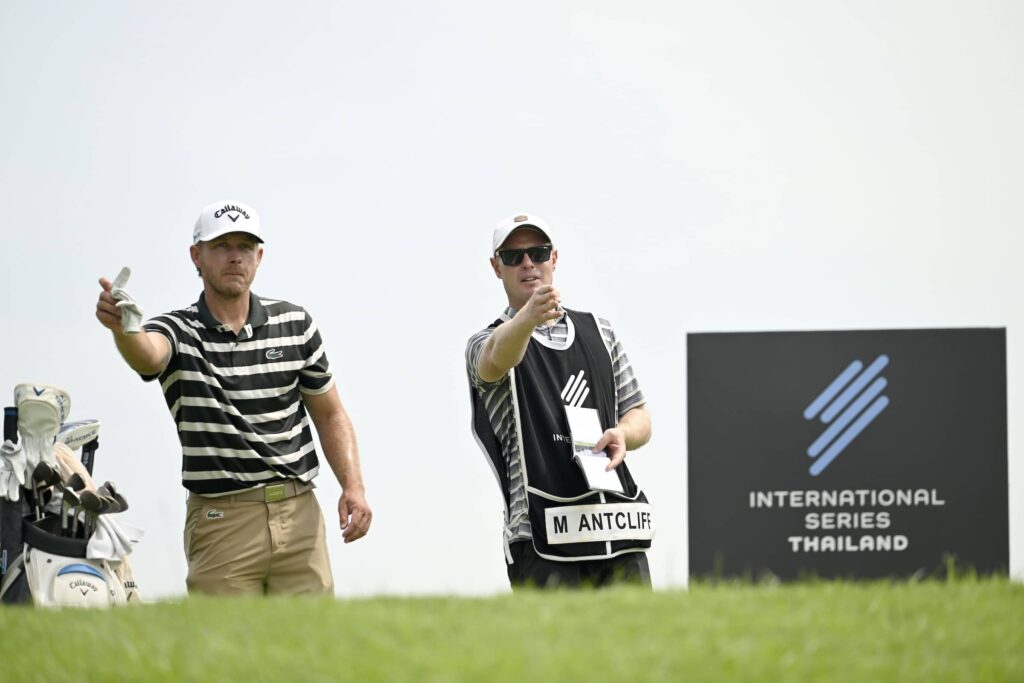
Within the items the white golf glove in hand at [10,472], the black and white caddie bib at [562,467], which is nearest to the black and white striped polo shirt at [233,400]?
Result: the black and white caddie bib at [562,467]

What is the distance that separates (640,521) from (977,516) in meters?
1.55

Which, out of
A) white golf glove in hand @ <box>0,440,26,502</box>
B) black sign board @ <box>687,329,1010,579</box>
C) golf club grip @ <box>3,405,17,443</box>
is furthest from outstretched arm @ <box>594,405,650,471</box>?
golf club grip @ <box>3,405,17,443</box>

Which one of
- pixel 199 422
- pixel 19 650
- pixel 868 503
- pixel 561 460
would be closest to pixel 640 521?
pixel 561 460

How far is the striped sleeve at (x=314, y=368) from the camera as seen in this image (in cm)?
612

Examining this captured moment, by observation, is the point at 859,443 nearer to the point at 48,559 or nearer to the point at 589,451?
the point at 589,451

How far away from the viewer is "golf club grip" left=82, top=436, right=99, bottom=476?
871 cm

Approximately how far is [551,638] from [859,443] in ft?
9.32

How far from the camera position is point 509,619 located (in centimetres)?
381

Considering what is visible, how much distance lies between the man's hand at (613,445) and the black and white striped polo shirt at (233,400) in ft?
4.57

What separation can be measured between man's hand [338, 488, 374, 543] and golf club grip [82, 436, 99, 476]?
3322 mm

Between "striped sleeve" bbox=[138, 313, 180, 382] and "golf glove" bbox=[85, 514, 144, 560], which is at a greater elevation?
"striped sleeve" bbox=[138, 313, 180, 382]

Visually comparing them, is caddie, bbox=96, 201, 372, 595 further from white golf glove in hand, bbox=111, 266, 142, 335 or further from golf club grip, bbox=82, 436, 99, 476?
golf club grip, bbox=82, 436, 99, 476

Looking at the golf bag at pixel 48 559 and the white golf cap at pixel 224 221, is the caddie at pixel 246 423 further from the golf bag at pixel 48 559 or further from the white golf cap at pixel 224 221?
the golf bag at pixel 48 559

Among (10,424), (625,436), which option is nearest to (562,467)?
(625,436)
